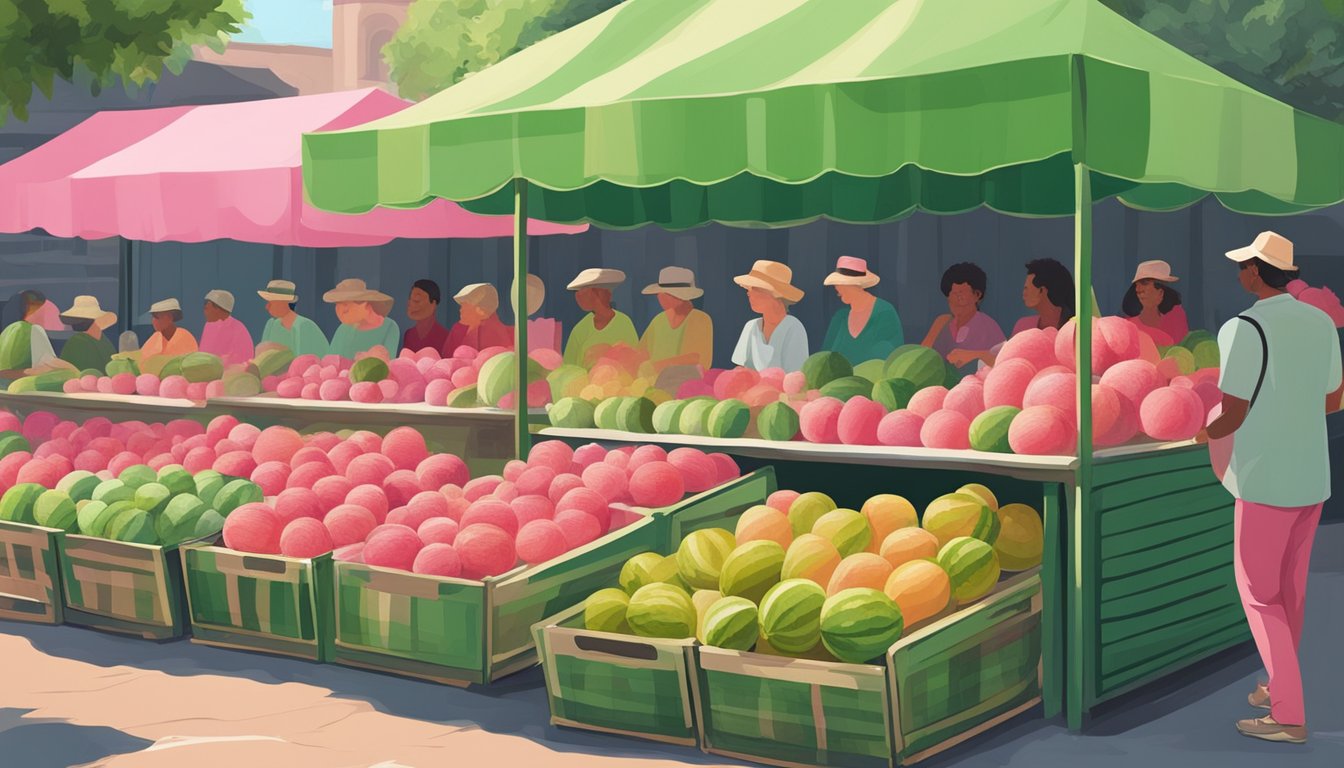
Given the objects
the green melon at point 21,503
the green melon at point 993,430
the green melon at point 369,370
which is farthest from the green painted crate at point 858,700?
the green melon at point 21,503

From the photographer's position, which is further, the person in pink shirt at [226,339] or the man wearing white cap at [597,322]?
the person in pink shirt at [226,339]

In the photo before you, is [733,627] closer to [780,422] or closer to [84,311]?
[780,422]

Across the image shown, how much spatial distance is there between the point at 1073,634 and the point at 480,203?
5.30 meters

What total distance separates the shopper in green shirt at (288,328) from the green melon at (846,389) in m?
5.01

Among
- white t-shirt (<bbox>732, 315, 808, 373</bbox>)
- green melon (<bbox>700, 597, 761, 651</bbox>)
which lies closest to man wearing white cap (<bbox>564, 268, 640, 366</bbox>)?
white t-shirt (<bbox>732, 315, 808, 373</bbox>)

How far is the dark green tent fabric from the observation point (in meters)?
6.02

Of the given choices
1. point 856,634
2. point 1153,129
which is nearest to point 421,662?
point 856,634

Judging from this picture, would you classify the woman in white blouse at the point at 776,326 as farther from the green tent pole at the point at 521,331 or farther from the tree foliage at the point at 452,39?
the tree foliage at the point at 452,39

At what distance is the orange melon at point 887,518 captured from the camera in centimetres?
646

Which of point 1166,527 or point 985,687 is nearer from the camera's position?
point 985,687

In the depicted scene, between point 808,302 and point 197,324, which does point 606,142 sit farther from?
point 197,324

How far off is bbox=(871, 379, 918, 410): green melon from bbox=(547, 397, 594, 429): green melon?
164cm

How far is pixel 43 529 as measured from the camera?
8.09 m

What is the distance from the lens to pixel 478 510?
7031 mm
